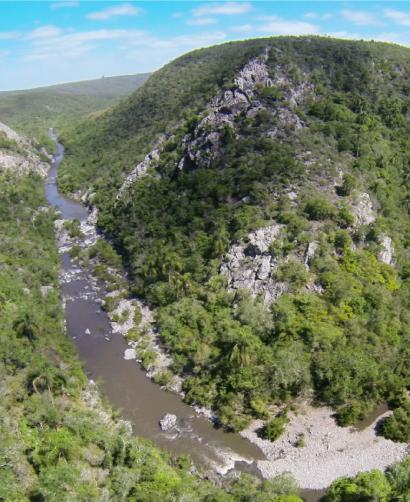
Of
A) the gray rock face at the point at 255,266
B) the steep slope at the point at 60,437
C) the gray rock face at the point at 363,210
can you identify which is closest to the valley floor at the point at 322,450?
the steep slope at the point at 60,437

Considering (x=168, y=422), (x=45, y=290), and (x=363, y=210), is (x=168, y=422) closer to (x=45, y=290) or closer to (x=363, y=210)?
(x=45, y=290)

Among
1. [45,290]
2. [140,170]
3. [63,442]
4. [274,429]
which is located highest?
[140,170]

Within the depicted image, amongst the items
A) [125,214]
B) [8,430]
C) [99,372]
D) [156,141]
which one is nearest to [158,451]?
[8,430]

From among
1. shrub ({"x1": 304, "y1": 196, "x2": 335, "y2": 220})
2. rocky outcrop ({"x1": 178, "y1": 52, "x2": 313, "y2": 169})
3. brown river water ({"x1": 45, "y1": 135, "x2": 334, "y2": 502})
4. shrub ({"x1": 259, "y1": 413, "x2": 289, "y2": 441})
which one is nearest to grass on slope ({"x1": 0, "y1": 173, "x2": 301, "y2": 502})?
brown river water ({"x1": 45, "y1": 135, "x2": 334, "y2": 502})

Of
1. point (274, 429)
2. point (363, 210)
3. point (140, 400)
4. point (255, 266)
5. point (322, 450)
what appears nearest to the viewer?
point (322, 450)

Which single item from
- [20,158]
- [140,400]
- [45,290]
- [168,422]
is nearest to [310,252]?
[168,422]

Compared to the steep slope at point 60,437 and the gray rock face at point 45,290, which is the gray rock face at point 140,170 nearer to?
the gray rock face at point 45,290

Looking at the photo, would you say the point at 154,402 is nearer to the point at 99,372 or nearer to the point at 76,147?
the point at 99,372

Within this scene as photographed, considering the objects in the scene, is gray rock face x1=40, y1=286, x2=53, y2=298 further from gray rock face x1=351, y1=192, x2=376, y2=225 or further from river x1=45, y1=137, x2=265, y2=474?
gray rock face x1=351, y1=192, x2=376, y2=225
